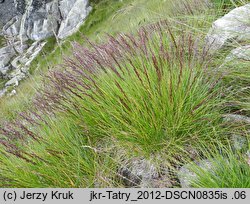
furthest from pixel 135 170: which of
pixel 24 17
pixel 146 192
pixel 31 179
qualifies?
pixel 24 17

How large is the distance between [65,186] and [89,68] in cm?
111

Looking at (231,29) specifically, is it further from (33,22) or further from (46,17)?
(33,22)

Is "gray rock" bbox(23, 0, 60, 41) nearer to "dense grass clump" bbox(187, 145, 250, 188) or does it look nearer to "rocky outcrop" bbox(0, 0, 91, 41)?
"rocky outcrop" bbox(0, 0, 91, 41)

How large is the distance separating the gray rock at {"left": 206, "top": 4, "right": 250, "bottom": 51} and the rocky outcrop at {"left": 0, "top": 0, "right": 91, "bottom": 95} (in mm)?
27418

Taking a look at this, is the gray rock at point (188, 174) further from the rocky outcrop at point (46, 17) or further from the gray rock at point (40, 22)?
the gray rock at point (40, 22)

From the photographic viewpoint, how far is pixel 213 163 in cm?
203

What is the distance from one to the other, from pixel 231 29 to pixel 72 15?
30816 millimetres

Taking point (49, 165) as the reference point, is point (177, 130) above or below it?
below

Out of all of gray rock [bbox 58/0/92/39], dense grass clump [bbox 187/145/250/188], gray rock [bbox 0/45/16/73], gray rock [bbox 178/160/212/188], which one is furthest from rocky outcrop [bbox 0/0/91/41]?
dense grass clump [bbox 187/145/250/188]

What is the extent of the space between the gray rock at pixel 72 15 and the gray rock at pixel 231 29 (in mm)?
28942

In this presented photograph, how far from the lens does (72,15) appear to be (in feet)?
106

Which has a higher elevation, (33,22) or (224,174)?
(224,174)

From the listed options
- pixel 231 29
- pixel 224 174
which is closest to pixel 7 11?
pixel 231 29

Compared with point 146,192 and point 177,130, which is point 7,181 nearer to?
point 146,192
